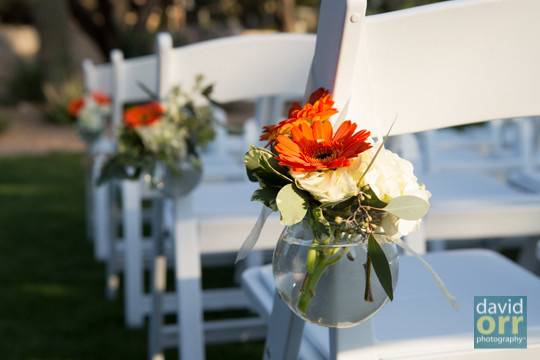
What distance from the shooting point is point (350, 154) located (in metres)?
0.95

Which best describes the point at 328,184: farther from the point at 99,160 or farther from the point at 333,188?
the point at 99,160

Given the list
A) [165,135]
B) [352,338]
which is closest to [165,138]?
[165,135]

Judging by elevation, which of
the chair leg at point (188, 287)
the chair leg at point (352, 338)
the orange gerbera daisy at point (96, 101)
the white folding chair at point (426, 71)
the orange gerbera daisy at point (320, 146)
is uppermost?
the white folding chair at point (426, 71)

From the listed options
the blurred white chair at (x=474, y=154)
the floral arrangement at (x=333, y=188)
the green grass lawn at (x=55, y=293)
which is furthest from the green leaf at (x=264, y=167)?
the blurred white chair at (x=474, y=154)

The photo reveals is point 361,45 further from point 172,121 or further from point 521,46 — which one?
point 172,121

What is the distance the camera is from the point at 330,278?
103 centimetres

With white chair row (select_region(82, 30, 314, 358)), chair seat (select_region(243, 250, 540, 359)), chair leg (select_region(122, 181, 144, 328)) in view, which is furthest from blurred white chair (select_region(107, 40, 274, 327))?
chair seat (select_region(243, 250, 540, 359))

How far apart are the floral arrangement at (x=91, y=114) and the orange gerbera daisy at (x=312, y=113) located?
330cm

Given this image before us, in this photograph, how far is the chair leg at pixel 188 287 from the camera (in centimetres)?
202

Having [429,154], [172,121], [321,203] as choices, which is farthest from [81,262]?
[321,203]

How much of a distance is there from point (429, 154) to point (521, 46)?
9.04 feet

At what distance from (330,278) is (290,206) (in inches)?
5.0

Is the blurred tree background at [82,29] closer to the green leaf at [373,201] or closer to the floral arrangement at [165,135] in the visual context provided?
the floral arrangement at [165,135]

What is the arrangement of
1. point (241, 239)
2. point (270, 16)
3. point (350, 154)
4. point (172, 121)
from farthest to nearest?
point (270, 16) < point (172, 121) < point (241, 239) < point (350, 154)
